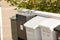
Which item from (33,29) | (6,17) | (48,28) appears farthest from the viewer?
(6,17)

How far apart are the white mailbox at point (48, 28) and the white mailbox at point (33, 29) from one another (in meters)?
0.09

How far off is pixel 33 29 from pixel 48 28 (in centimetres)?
23

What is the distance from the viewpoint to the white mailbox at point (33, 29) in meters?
1.91

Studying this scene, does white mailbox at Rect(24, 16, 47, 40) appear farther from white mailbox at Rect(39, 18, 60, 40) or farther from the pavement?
the pavement

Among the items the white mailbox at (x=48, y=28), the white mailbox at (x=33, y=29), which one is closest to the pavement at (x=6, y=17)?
the white mailbox at (x=33, y=29)

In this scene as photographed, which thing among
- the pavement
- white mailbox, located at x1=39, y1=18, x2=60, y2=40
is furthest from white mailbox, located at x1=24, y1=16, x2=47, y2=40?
the pavement

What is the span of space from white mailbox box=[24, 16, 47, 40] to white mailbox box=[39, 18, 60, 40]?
0.29 ft

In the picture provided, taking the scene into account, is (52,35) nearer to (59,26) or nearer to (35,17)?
(59,26)

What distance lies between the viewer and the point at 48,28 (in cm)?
172

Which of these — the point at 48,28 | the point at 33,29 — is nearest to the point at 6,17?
the point at 33,29

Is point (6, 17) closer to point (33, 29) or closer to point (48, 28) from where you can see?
point (33, 29)

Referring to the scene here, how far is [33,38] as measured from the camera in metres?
1.95

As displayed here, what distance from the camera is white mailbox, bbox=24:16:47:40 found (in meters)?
1.91

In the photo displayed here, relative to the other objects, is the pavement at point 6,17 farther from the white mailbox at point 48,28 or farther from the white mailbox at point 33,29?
the white mailbox at point 48,28
